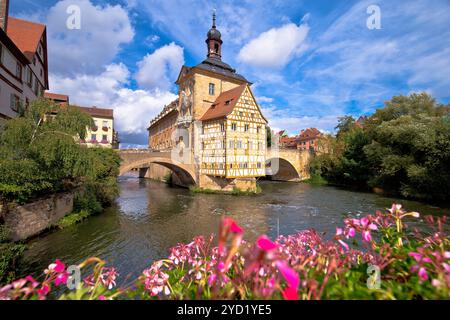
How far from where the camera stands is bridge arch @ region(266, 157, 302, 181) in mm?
33469

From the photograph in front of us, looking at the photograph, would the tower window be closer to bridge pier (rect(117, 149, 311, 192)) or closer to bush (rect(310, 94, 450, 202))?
bridge pier (rect(117, 149, 311, 192))

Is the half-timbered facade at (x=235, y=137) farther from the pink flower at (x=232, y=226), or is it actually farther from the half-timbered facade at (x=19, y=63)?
the pink flower at (x=232, y=226)

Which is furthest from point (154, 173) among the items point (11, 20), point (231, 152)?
point (11, 20)

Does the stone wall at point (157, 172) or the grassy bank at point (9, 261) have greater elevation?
the stone wall at point (157, 172)

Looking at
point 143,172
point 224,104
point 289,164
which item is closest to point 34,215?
point 224,104

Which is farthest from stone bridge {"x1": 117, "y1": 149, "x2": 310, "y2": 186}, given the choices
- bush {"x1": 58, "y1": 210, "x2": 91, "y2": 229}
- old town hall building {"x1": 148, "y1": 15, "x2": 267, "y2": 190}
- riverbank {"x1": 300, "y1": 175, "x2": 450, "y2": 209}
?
bush {"x1": 58, "y1": 210, "x2": 91, "y2": 229}

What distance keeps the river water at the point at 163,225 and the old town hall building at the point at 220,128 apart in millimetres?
3133

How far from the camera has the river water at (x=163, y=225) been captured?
7332 millimetres

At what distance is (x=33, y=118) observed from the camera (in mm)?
8141

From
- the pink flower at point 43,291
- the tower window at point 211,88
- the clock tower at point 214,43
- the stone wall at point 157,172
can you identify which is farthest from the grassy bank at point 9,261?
the clock tower at point 214,43

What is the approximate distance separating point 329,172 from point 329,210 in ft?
64.5

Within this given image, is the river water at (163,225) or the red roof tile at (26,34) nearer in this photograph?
the river water at (163,225)

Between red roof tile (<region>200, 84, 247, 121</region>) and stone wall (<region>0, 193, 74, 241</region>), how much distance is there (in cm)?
1366
